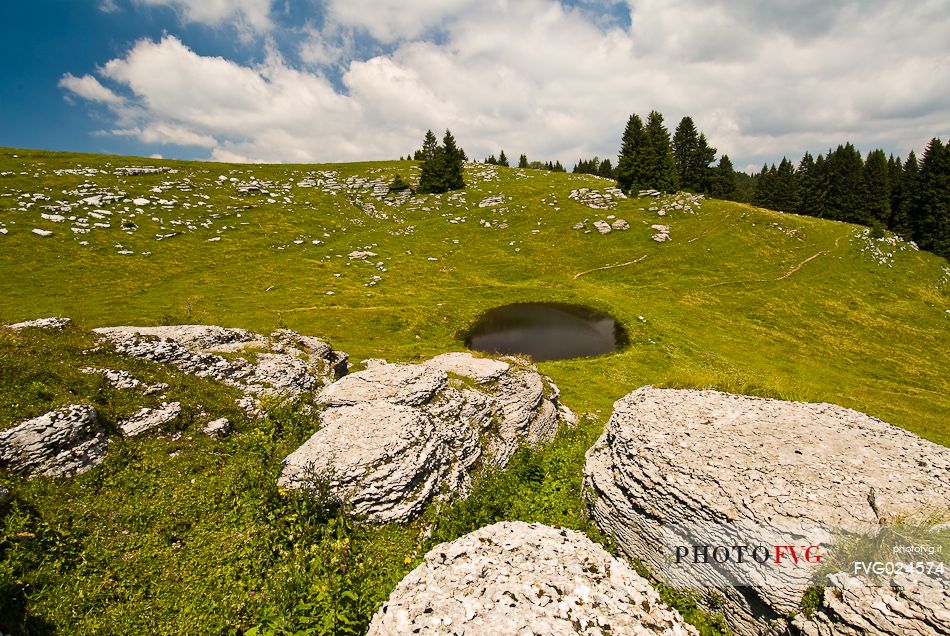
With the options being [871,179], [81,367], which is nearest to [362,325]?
[81,367]

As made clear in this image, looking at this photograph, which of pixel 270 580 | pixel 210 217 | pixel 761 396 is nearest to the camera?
pixel 270 580

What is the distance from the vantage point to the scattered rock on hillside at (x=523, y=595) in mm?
6871

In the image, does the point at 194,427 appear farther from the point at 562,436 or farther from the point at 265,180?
the point at 265,180

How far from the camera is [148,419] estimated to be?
542 inches

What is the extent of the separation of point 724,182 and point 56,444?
120062 mm

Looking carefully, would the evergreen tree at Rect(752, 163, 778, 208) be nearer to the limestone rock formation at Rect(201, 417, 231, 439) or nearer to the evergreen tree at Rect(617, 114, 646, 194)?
the evergreen tree at Rect(617, 114, 646, 194)

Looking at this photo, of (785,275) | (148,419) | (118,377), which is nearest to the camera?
(148,419)

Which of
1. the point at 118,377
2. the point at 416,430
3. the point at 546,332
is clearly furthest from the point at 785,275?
the point at 118,377

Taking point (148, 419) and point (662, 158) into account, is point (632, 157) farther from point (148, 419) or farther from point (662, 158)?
point (148, 419)

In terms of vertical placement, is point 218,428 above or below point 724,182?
below

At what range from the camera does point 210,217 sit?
66.6 m

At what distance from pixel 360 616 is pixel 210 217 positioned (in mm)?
77277

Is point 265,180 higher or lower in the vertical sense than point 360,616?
higher
